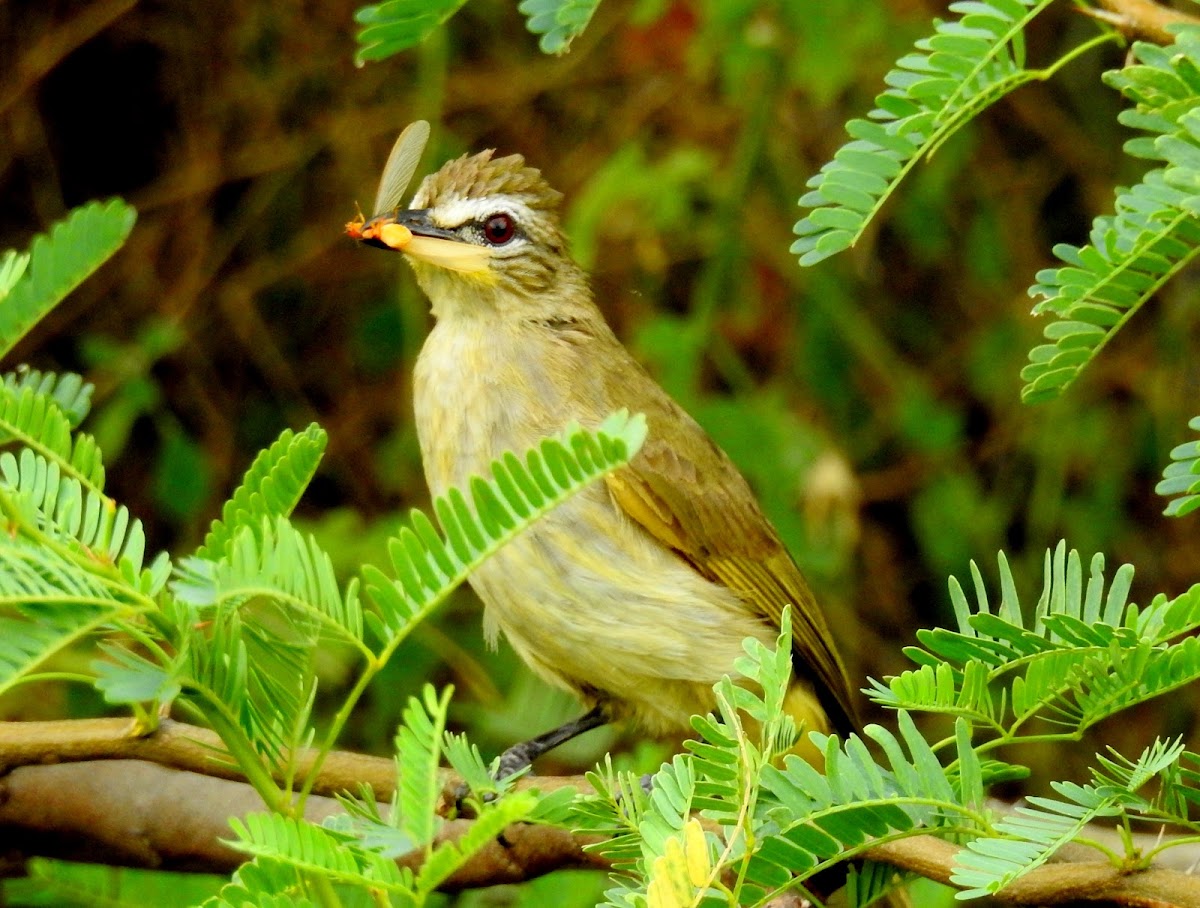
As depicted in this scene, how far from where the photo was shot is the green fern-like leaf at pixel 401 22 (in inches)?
89.3

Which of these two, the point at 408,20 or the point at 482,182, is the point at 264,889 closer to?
the point at 408,20

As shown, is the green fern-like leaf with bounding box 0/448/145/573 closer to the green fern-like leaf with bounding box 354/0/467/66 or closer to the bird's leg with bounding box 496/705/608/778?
the green fern-like leaf with bounding box 354/0/467/66

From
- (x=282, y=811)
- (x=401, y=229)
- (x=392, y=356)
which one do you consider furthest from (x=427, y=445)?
(x=392, y=356)

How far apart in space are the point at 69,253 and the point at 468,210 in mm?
1223

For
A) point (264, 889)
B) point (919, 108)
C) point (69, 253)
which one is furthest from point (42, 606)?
point (919, 108)

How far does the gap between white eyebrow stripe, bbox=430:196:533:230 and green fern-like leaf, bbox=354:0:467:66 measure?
0.97 m

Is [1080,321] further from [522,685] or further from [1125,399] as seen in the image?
[1125,399]

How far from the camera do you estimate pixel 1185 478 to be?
1791 millimetres

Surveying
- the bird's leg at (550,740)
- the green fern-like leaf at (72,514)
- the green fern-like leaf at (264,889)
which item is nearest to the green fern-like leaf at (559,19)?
the green fern-like leaf at (72,514)

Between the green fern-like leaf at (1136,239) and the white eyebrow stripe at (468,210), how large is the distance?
148 cm

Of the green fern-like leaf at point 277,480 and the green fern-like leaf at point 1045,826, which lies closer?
the green fern-like leaf at point 1045,826

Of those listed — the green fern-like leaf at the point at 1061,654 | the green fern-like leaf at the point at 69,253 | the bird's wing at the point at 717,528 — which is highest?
the green fern-like leaf at the point at 69,253

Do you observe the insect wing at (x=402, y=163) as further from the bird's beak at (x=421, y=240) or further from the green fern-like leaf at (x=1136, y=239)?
the green fern-like leaf at (x=1136, y=239)

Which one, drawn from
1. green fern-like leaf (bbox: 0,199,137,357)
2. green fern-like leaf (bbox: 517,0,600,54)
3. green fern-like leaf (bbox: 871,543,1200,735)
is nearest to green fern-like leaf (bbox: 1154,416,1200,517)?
green fern-like leaf (bbox: 871,543,1200,735)
